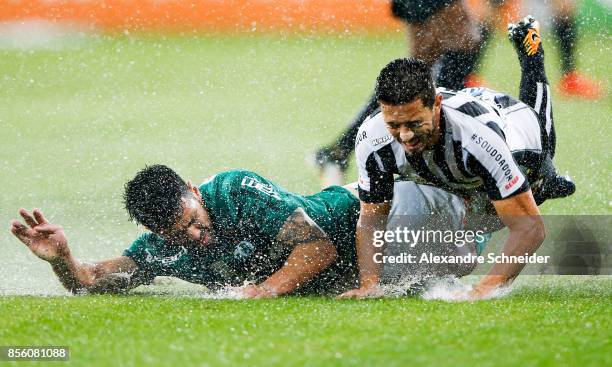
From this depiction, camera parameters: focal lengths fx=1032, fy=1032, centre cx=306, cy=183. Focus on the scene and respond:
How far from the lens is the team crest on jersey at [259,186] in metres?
4.94

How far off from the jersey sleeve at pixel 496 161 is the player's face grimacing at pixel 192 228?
1.27 metres

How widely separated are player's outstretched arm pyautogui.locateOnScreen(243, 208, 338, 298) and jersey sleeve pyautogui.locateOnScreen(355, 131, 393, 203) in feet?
0.94

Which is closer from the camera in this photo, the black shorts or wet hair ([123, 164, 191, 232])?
wet hair ([123, 164, 191, 232])

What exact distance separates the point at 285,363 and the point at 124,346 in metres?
0.63

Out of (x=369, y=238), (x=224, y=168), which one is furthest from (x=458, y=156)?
(x=224, y=168)

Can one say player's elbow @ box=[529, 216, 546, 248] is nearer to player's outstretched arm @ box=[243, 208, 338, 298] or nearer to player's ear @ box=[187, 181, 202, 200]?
player's outstretched arm @ box=[243, 208, 338, 298]


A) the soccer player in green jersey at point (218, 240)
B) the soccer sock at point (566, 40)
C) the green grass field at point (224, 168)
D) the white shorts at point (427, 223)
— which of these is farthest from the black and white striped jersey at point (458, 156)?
the soccer sock at point (566, 40)

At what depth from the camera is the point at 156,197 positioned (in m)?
4.78

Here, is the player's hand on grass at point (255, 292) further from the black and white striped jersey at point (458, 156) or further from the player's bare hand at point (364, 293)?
the black and white striped jersey at point (458, 156)

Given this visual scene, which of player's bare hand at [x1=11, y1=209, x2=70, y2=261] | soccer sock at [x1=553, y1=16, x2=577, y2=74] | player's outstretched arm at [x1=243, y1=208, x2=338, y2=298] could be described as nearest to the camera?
player's outstretched arm at [x1=243, y1=208, x2=338, y2=298]

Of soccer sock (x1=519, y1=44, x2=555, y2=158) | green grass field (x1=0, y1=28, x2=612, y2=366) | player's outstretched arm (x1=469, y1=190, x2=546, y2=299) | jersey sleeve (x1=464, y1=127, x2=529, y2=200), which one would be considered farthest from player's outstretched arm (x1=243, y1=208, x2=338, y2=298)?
soccer sock (x1=519, y1=44, x2=555, y2=158)

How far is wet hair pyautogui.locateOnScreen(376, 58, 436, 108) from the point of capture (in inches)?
174

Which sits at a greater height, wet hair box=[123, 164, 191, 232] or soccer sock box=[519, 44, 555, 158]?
soccer sock box=[519, 44, 555, 158]

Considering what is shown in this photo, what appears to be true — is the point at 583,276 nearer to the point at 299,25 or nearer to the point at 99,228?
the point at 99,228
